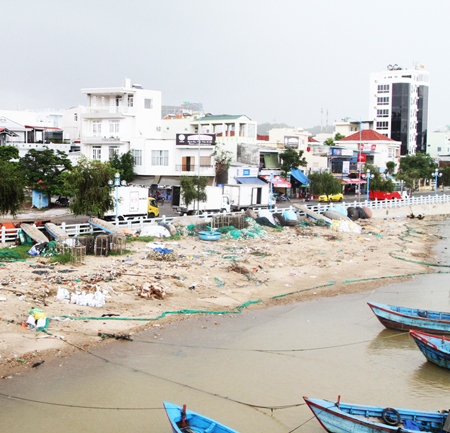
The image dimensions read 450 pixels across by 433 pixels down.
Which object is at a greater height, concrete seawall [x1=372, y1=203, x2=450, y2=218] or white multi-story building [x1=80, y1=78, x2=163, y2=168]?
white multi-story building [x1=80, y1=78, x2=163, y2=168]

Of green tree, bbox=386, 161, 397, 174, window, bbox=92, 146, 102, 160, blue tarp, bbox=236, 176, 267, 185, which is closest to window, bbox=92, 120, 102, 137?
window, bbox=92, 146, 102, 160

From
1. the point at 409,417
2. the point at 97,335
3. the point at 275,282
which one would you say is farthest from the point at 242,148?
the point at 409,417

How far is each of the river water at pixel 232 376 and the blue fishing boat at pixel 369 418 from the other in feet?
3.15

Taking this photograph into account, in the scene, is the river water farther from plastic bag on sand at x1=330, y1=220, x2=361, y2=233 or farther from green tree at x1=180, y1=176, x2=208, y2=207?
plastic bag on sand at x1=330, y1=220, x2=361, y2=233

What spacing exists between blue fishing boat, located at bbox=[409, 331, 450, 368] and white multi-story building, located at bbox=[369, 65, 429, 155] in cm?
9777

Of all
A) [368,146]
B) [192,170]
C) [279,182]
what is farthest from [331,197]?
[368,146]

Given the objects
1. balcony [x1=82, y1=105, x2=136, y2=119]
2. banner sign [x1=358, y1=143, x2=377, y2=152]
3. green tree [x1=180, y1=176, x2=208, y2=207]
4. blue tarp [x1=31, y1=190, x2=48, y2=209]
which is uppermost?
balcony [x1=82, y1=105, x2=136, y2=119]

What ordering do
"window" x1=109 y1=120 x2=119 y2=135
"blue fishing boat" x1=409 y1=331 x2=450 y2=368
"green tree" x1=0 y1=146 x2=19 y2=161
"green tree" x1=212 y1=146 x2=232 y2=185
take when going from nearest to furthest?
"blue fishing boat" x1=409 y1=331 x2=450 y2=368 → "green tree" x1=0 y1=146 x2=19 y2=161 → "green tree" x1=212 y1=146 x2=232 y2=185 → "window" x1=109 y1=120 x2=119 y2=135

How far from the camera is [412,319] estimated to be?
17.6m

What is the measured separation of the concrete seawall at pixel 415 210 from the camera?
163 ft

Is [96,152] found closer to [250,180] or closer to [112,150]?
[112,150]

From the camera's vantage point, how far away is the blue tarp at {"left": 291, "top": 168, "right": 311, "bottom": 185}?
59000 mm

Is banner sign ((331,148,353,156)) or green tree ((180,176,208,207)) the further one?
banner sign ((331,148,353,156))

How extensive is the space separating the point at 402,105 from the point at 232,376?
104m
